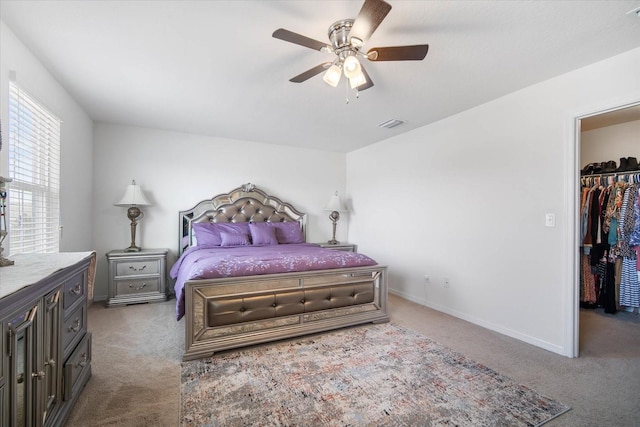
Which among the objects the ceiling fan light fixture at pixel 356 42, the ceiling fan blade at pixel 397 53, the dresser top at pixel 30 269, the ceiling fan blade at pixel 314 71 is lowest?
the dresser top at pixel 30 269

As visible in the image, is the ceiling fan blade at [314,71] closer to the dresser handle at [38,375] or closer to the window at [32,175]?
the window at [32,175]

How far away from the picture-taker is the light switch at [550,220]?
2549mm

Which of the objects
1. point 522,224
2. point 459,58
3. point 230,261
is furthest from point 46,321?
point 522,224

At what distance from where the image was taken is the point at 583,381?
80.7 inches

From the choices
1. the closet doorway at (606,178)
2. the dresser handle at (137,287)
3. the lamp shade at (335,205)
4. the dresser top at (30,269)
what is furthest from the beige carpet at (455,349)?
the lamp shade at (335,205)

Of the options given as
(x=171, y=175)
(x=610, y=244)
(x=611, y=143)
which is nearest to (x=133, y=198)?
(x=171, y=175)

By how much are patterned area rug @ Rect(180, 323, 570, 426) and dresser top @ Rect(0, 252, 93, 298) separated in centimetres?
107

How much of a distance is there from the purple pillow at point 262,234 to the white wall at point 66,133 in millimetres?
2022

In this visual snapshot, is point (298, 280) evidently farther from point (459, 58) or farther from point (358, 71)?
point (459, 58)

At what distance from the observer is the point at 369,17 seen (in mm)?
1514

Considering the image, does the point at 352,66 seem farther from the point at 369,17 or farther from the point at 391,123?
A: the point at 391,123

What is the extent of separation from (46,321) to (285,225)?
11.2 ft

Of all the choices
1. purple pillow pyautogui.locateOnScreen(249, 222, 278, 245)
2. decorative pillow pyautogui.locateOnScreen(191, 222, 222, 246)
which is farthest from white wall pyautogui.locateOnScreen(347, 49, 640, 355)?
decorative pillow pyautogui.locateOnScreen(191, 222, 222, 246)

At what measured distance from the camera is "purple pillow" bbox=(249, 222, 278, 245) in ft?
13.7
